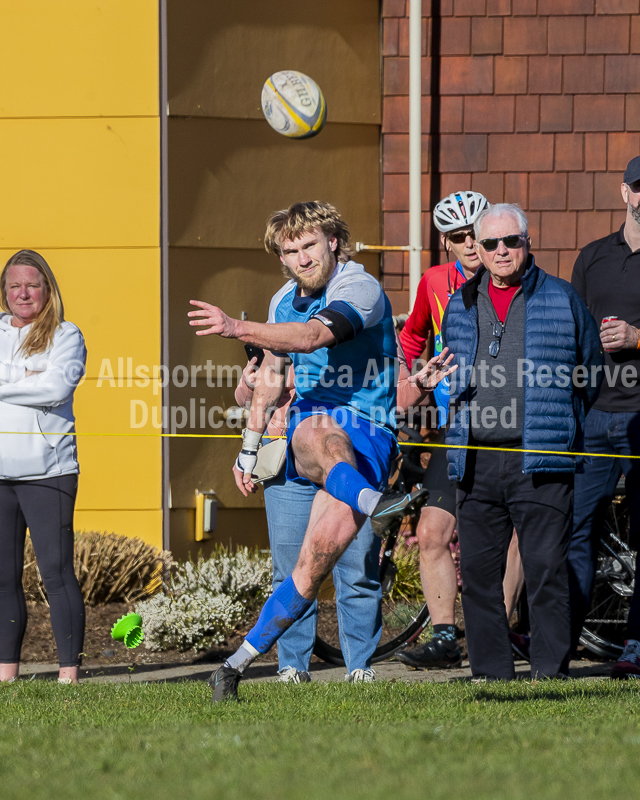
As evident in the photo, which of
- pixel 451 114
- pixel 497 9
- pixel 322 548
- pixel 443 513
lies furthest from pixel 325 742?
pixel 497 9

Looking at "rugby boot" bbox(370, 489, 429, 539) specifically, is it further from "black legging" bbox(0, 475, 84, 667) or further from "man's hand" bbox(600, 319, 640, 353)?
"black legging" bbox(0, 475, 84, 667)

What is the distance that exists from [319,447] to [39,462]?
1599mm

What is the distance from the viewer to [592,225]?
319 inches

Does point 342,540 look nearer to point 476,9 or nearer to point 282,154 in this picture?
point 282,154

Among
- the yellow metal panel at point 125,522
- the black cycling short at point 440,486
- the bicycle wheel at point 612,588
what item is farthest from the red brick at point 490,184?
the yellow metal panel at point 125,522

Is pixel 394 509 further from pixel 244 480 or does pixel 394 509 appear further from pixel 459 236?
pixel 459 236

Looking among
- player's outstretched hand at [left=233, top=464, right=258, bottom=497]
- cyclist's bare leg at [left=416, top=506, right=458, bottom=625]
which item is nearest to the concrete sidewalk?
cyclist's bare leg at [left=416, top=506, right=458, bottom=625]

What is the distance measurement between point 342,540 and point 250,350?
1.58 m

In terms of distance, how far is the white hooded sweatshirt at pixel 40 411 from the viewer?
17.3 feet

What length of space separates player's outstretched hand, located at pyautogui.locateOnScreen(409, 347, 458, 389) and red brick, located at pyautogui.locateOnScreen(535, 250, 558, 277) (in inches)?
130

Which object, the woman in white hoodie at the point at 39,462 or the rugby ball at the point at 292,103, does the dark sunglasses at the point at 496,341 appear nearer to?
the woman in white hoodie at the point at 39,462

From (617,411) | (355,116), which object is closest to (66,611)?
(617,411)

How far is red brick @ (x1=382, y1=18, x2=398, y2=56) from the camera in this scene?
802 cm

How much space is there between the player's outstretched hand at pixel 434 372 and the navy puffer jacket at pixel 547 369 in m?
0.10
